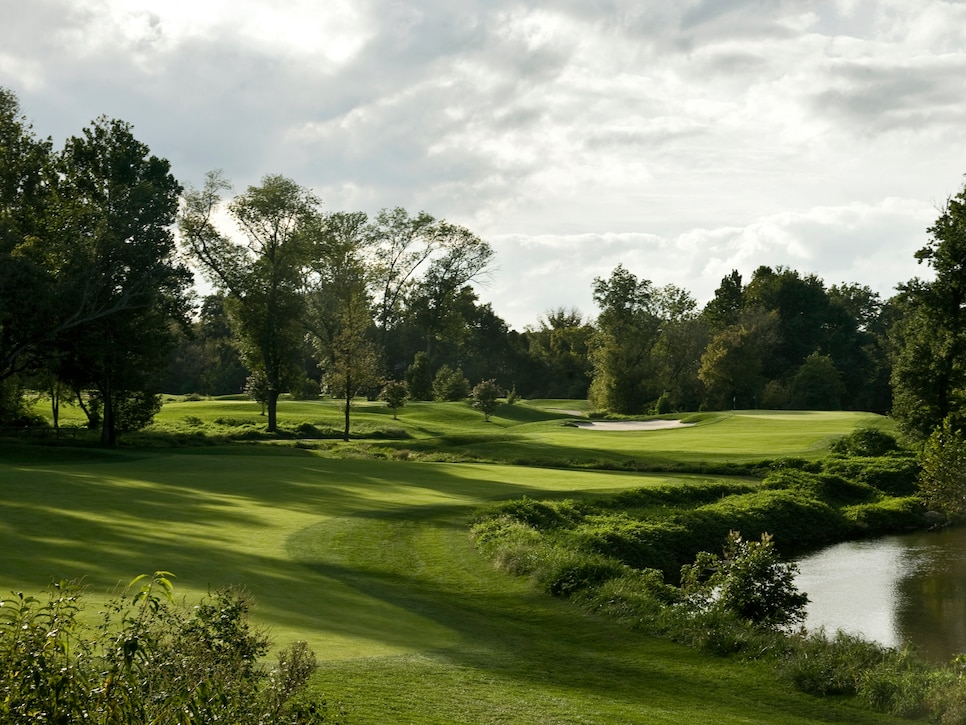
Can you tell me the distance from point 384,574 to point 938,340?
32.7 meters

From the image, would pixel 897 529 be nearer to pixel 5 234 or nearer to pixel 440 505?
pixel 440 505

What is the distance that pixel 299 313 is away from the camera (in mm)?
58375

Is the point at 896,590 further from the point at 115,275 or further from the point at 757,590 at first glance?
the point at 115,275

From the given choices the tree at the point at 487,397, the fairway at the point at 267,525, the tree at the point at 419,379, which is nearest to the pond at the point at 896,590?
the fairway at the point at 267,525

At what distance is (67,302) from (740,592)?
1455 inches

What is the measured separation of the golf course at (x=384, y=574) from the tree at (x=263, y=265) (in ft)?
51.6

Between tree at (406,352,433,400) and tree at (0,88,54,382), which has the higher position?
tree at (0,88,54,382)

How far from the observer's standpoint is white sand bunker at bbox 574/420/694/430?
70.1 metres

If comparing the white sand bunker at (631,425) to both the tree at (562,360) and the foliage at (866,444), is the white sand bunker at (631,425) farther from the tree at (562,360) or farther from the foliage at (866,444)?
the tree at (562,360)

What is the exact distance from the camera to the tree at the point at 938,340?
40875mm

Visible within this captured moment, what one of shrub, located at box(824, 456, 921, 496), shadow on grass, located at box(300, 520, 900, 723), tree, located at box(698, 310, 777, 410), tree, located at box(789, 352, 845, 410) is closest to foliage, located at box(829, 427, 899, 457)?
shrub, located at box(824, 456, 921, 496)

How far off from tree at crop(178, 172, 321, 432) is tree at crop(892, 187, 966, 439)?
34646 millimetres

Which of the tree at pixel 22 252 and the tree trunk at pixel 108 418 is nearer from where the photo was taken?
the tree at pixel 22 252

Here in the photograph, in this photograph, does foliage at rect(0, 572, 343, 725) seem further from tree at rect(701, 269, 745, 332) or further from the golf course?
tree at rect(701, 269, 745, 332)
